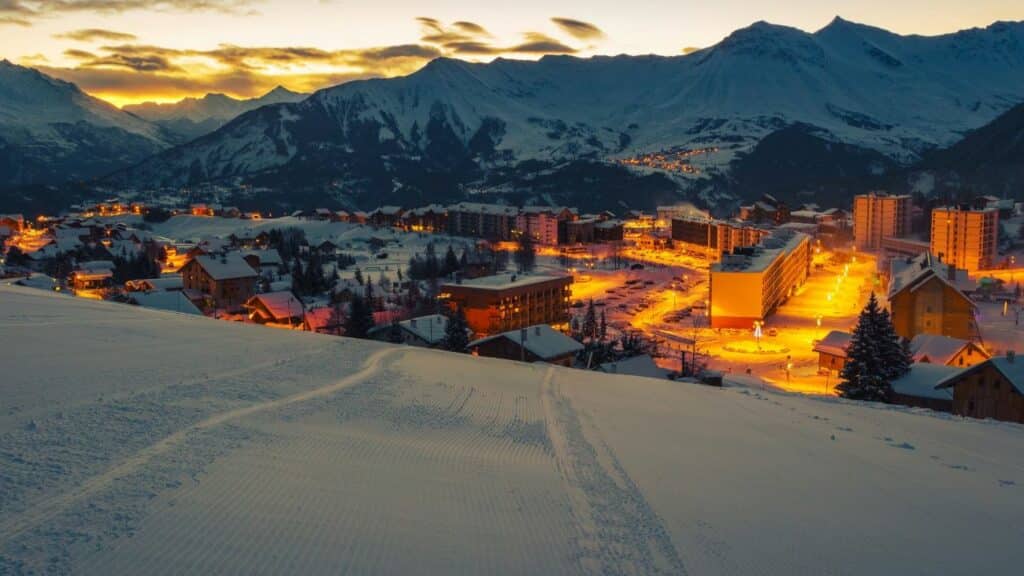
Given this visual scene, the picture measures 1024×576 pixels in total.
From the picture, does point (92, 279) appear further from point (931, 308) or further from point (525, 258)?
point (931, 308)

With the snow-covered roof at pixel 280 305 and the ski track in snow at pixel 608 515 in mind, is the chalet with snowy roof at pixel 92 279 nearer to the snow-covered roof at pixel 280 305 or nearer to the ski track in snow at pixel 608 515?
the snow-covered roof at pixel 280 305

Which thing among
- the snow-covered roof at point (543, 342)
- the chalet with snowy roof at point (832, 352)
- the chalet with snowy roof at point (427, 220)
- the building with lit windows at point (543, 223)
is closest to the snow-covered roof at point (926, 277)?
the chalet with snowy roof at point (832, 352)

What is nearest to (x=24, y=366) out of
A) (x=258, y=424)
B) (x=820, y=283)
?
(x=258, y=424)

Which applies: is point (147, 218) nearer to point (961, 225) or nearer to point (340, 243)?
point (340, 243)

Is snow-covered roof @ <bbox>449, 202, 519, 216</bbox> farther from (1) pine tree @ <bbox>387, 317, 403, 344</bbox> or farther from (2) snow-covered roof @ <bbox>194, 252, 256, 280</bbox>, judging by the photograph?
(1) pine tree @ <bbox>387, 317, 403, 344</bbox>

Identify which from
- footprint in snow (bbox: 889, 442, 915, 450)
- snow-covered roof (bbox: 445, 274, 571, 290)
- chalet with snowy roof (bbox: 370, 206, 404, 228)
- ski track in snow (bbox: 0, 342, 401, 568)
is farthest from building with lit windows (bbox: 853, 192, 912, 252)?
ski track in snow (bbox: 0, 342, 401, 568)

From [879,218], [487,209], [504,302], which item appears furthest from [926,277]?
[487,209]
